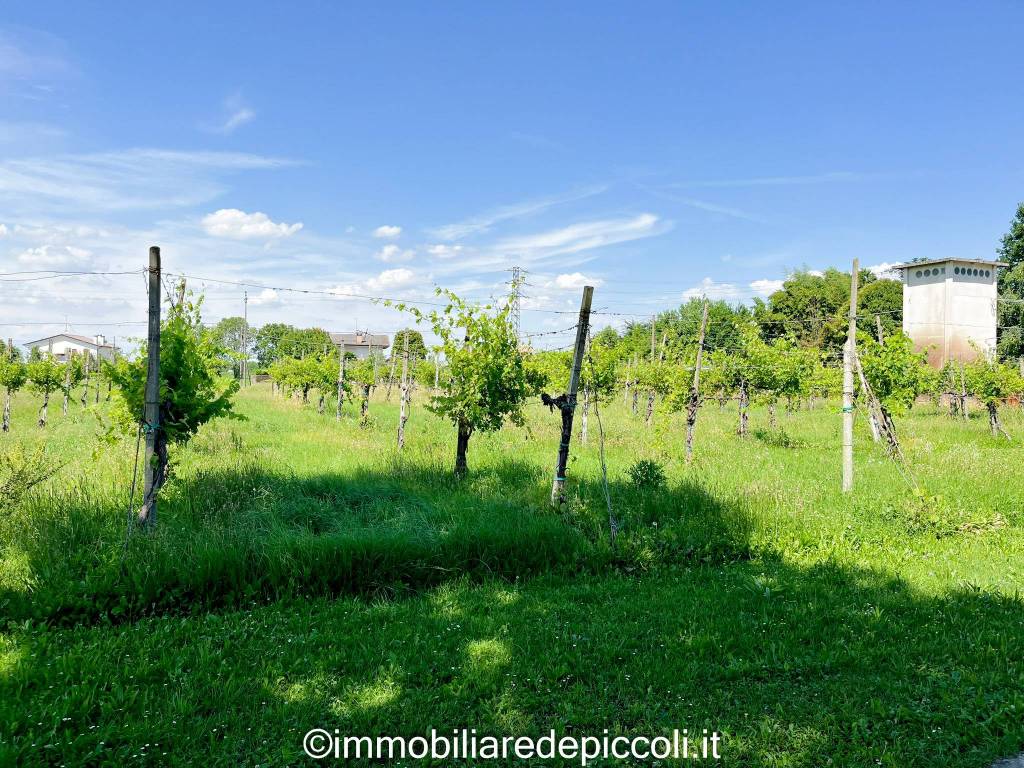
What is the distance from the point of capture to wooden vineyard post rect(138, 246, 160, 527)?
723 centimetres

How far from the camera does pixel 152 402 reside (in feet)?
24.2

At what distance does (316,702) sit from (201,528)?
404 cm

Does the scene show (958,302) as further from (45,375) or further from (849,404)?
(45,375)

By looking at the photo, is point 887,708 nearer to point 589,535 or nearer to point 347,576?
point 589,535

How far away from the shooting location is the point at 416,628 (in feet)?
18.2

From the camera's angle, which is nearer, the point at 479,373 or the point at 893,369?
the point at 479,373

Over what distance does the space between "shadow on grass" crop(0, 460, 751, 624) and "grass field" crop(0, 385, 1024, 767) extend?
1.4 inches

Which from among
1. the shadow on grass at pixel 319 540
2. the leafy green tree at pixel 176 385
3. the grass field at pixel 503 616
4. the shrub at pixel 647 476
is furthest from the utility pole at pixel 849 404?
the leafy green tree at pixel 176 385

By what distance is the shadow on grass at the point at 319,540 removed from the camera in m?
5.98

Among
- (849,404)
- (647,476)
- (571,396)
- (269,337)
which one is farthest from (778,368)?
(269,337)

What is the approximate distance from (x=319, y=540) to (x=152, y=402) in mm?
2746

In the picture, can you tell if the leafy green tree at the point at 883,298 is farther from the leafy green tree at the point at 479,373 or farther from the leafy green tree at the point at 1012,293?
the leafy green tree at the point at 479,373

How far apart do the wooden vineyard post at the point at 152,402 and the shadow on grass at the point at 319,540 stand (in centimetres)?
34

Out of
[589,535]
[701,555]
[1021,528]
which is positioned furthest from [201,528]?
[1021,528]
